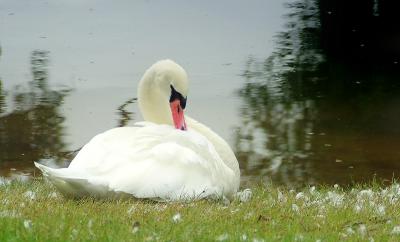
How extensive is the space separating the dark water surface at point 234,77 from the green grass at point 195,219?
510 cm

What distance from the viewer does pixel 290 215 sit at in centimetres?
704

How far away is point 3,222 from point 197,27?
60.6 feet

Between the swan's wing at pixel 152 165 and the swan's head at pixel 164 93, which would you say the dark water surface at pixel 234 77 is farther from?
the swan's wing at pixel 152 165

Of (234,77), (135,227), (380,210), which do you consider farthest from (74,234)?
(234,77)

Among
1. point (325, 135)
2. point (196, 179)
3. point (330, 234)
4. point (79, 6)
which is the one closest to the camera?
point (330, 234)

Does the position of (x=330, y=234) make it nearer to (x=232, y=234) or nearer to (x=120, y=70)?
(x=232, y=234)

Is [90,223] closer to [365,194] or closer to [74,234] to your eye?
[74,234]

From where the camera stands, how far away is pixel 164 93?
9680 mm

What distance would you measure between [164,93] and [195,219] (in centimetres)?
329

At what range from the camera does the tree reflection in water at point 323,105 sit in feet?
44.6

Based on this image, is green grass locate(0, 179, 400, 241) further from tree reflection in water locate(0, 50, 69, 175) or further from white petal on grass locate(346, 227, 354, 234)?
tree reflection in water locate(0, 50, 69, 175)

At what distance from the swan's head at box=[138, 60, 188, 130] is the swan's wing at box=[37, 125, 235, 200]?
41.2 inches

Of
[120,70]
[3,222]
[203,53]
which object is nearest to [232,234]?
[3,222]

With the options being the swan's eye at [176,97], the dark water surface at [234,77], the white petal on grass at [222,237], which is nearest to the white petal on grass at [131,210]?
the white petal on grass at [222,237]
